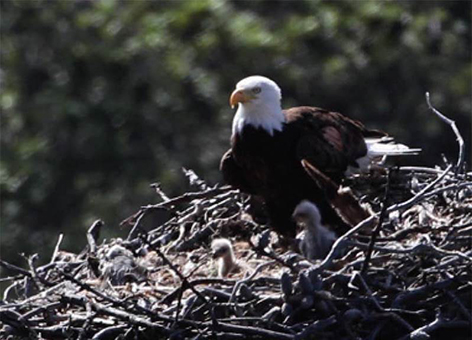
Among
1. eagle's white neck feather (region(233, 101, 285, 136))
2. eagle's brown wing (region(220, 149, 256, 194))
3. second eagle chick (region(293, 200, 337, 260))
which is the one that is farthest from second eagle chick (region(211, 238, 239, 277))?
eagle's white neck feather (region(233, 101, 285, 136))

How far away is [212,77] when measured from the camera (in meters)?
14.8

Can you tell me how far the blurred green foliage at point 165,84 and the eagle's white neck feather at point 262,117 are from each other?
12.2 feet

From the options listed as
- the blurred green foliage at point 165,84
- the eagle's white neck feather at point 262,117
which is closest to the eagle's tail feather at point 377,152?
the eagle's white neck feather at point 262,117

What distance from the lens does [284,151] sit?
1000 cm

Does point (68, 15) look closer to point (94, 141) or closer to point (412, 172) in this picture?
point (94, 141)

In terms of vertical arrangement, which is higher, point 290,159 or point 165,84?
point 290,159

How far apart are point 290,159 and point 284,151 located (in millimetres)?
58

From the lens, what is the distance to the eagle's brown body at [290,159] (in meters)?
9.92

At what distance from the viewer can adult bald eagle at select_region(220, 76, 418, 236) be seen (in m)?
9.95

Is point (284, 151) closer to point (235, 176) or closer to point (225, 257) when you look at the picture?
point (235, 176)

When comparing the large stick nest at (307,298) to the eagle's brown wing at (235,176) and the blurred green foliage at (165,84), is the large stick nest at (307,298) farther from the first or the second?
the blurred green foliage at (165,84)

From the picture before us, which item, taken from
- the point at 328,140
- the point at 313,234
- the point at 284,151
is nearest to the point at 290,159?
the point at 284,151

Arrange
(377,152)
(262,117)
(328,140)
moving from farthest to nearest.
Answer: (377,152) → (262,117) → (328,140)

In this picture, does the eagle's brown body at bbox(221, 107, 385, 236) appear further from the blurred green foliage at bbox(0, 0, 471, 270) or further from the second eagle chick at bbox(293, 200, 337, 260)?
the blurred green foliage at bbox(0, 0, 471, 270)
